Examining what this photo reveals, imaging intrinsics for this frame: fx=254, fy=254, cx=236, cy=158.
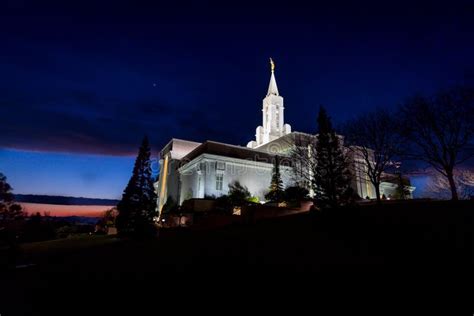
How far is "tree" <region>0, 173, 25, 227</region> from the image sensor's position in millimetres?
29734

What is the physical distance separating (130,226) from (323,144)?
62.9 feet

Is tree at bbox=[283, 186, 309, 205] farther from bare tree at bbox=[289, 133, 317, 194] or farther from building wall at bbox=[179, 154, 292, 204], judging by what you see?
building wall at bbox=[179, 154, 292, 204]

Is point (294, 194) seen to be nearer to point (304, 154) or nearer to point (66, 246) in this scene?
point (304, 154)

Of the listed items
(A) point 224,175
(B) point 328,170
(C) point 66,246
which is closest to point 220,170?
(A) point 224,175

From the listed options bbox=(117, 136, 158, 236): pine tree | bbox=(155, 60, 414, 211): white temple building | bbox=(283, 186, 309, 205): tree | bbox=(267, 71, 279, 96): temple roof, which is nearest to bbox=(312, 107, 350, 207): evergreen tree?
bbox=(283, 186, 309, 205): tree

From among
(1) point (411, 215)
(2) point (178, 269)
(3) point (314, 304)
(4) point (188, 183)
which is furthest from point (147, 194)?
(3) point (314, 304)

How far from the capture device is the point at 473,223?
34.3ft

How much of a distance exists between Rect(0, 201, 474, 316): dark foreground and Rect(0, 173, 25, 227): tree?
976 inches

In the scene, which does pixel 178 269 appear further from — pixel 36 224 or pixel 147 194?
pixel 36 224

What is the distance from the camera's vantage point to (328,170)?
22.6m

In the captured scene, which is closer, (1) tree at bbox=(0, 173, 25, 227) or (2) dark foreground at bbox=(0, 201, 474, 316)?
(2) dark foreground at bbox=(0, 201, 474, 316)

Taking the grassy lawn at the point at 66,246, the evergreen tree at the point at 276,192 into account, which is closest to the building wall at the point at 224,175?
the evergreen tree at the point at 276,192

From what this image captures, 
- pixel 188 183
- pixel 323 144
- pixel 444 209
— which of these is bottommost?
pixel 444 209

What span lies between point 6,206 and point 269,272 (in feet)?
121
